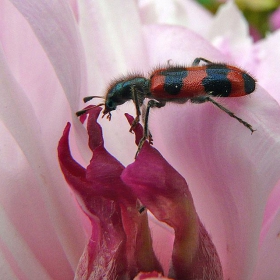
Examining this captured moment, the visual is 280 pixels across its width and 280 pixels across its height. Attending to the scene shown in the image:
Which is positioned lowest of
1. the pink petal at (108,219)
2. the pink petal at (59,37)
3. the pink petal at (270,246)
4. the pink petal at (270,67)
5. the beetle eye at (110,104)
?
the pink petal at (270,246)

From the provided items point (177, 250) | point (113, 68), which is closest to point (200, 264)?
point (177, 250)

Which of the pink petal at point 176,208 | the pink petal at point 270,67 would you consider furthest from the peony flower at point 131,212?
the pink petal at point 270,67

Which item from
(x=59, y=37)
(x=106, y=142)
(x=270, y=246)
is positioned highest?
(x=59, y=37)

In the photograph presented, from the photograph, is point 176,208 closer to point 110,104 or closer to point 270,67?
point 110,104

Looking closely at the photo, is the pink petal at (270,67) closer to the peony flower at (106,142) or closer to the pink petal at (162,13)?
the peony flower at (106,142)

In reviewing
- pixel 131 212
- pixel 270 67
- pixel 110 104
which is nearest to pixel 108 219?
pixel 131 212

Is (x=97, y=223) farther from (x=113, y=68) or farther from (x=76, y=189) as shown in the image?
(x=113, y=68)

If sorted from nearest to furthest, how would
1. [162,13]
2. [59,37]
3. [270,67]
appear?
[59,37]
[270,67]
[162,13]

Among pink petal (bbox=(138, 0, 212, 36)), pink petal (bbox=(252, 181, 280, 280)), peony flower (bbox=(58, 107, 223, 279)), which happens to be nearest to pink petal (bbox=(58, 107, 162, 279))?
peony flower (bbox=(58, 107, 223, 279))
